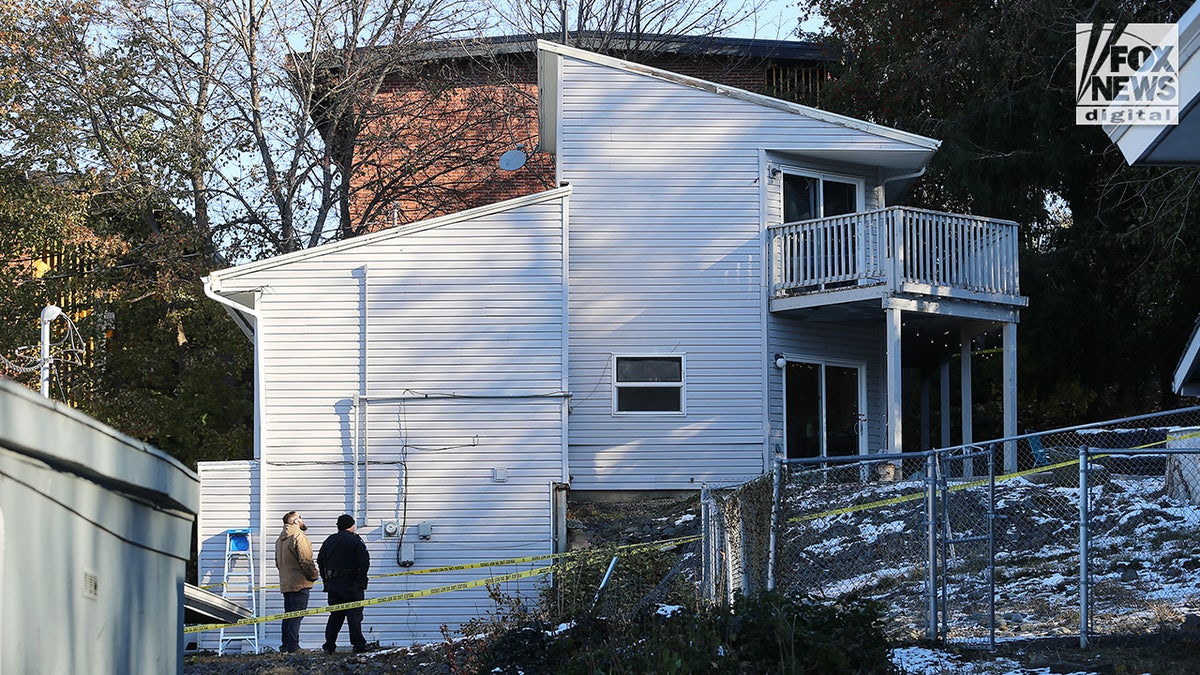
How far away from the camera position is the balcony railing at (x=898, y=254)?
2023 centimetres

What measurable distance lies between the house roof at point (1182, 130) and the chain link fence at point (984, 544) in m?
2.24

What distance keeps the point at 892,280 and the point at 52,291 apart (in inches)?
645

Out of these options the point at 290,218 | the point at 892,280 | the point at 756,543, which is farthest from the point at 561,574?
the point at 290,218

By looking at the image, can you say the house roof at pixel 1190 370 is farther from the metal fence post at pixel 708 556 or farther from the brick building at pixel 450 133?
the brick building at pixel 450 133

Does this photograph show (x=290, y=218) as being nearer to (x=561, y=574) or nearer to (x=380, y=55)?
(x=380, y=55)

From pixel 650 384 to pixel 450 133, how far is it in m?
10.3

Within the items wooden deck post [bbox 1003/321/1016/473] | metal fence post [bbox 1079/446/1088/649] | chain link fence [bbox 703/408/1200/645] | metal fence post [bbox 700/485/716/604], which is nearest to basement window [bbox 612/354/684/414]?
chain link fence [bbox 703/408/1200/645]

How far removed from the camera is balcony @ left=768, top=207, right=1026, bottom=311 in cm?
2022

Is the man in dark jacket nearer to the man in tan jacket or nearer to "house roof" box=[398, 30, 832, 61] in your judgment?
the man in tan jacket

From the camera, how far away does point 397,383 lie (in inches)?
784

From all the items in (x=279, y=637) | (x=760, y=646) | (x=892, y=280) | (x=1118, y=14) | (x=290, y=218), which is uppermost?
(x=1118, y=14)

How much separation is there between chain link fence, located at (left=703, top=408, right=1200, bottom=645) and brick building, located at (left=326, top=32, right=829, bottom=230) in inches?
488

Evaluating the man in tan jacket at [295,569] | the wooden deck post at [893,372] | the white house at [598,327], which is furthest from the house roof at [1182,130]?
the white house at [598,327]

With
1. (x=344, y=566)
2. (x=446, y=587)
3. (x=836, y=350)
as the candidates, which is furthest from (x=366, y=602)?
(x=836, y=350)
